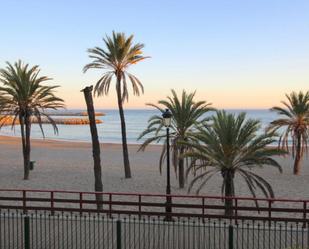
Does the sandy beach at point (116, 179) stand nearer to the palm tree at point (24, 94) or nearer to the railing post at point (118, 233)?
the palm tree at point (24, 94)

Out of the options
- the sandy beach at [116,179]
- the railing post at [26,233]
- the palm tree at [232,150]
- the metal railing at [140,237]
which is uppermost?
the palm tree at [232,150]

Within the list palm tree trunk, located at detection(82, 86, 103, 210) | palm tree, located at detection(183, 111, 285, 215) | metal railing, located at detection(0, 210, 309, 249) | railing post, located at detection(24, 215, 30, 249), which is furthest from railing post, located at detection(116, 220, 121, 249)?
palm tree trunk, located at detection(82, 86, 103, 210)

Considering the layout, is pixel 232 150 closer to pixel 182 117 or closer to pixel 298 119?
pixel 182 117

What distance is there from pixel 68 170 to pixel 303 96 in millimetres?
20313

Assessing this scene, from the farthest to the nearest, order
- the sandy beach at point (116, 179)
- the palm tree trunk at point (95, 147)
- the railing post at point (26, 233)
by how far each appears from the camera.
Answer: the sandy beach at point (116, 179), the palm tree trunk at point (95, 147), the railing post at point (26, 233)

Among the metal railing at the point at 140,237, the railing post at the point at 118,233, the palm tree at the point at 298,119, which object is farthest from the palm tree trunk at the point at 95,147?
the palm tree at the point at 298,119

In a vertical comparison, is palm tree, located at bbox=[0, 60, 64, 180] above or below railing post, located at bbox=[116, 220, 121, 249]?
above

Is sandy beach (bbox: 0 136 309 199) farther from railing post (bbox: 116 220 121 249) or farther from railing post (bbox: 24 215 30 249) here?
railing post (bbox: 24 215 30 249)

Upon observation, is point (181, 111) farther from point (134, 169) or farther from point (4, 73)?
point (4, 73)

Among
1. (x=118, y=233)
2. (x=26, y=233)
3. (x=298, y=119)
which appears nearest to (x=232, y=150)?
(x=118, y=233)

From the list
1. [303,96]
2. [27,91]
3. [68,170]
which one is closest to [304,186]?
[303,96]

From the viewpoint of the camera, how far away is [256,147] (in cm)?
1739

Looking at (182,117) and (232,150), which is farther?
(182,117)

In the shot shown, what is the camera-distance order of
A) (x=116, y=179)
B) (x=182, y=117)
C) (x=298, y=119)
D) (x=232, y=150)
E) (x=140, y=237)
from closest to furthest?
(x=140, y=237) → (x=232, y=150) → (x=182, y=117) → (x=116, y=179) → (x=298, y=119)
